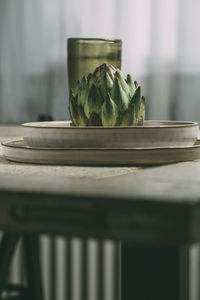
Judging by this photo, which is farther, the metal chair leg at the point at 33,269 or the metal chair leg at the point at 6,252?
the metal chair leg at the point at 33,269

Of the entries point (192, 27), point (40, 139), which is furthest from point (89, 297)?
point (40, 139)

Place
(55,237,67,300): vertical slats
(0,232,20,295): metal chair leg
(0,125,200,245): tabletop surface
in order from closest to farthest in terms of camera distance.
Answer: (0,125,200,245): tabletop surface < (0,232,20,295): metal chair leg < (55,237,67,300): vertical slats

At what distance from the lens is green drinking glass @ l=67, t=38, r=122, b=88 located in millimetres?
1014

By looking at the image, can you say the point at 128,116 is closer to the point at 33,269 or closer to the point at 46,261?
the point at 33,269

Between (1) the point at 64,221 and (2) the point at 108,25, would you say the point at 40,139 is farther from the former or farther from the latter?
(2) the point at 108,25

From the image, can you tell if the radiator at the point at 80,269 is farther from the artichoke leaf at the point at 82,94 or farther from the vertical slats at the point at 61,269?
the artichoke leaf at the point at 82,94

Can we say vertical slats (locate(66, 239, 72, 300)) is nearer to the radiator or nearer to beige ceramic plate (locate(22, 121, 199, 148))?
the radiator

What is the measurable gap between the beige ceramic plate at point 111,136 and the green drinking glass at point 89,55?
25 cm

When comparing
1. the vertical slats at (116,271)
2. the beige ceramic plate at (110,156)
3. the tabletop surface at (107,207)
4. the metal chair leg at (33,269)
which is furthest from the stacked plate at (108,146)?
the vertical slats at (116,271)

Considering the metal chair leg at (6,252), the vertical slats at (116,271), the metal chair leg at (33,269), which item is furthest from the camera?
the vertical slats at (116,271)

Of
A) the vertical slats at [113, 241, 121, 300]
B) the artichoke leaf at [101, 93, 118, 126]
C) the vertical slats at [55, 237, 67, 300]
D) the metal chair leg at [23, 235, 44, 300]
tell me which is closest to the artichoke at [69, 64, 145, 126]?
the artichoke leaf at [101, 93, 118, 126]

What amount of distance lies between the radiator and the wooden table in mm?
1310

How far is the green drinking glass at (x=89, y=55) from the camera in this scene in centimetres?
101

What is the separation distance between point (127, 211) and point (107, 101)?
0.33 metres
